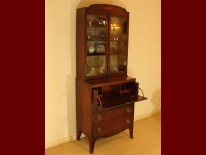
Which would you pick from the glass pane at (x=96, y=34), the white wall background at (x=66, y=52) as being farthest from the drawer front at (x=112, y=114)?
the glass pane at (x=96, y=34)

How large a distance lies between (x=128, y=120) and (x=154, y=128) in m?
0.65

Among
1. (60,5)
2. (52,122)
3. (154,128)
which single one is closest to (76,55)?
(60,5)

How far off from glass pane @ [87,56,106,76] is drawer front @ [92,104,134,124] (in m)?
0.50

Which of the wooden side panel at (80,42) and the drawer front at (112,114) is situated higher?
the wooden side panel at (80,42)

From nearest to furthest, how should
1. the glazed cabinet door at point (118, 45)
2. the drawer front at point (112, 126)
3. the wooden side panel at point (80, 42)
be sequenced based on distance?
the wooden side panel at point (80, 42)
the drawer front at point (112, 126)
the glazed cabinet door at point (118, 45)

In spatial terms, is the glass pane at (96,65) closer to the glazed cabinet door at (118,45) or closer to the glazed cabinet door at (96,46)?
the glazed cabinet door at (96,46)

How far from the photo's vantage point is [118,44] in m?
2.78

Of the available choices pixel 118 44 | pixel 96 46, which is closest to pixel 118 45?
pixel 118 44

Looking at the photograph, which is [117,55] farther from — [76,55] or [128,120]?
[128,120]

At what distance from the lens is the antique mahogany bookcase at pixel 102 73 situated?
95.5 inches

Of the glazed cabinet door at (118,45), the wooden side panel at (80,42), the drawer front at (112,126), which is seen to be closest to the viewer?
the wooden side panel at (80,42)

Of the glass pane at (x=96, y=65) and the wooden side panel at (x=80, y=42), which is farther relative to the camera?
the glass pane at (x=96, y=65)

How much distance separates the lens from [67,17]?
248 cm

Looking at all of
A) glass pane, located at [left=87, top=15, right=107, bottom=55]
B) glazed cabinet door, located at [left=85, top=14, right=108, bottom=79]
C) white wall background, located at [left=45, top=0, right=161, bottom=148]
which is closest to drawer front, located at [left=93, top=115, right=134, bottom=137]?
white wall background, located at [left=45, top=0, right=161, bottom=148]
